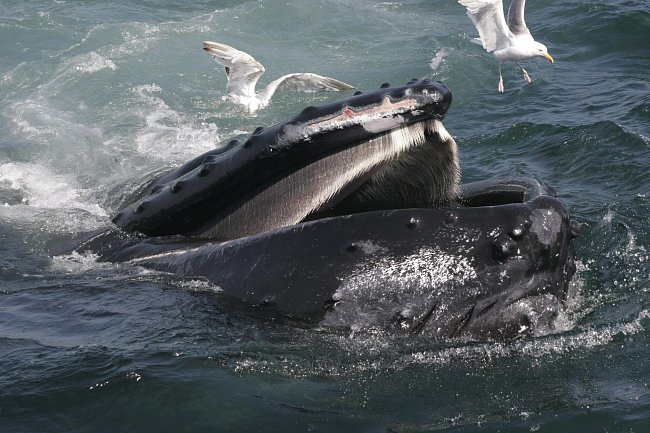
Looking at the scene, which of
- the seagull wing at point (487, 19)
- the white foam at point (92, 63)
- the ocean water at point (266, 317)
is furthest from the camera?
the seagull wing at point (487, 19)

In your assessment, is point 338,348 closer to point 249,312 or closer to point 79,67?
point 249,312

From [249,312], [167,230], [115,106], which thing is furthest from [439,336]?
[115,106]

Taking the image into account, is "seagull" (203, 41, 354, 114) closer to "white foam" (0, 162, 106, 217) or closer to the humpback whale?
"white foam" (0, 162, 106, 217)

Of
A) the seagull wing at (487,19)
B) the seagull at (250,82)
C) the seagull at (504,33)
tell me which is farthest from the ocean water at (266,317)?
the seagull wing at (487,19)

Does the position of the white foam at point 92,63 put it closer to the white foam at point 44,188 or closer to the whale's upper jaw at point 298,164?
the white foam at point 44,188

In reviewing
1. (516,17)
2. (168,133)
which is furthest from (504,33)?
(168,133)

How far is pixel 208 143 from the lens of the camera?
12.8m

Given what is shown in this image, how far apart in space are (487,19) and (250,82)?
641cm

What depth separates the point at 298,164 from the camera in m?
5.66

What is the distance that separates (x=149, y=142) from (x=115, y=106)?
335cm

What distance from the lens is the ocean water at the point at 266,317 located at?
4.89 metres

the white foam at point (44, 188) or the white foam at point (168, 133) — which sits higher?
the white foam at point (44, 188)

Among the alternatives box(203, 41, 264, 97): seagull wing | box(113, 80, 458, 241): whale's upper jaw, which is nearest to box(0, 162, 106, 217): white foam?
box(113, 80, 458, 241): whale's upper jaw

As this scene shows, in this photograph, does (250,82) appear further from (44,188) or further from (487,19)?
(44,188)
